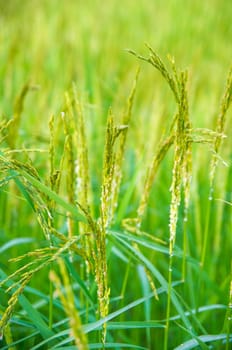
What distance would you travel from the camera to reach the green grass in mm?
1186

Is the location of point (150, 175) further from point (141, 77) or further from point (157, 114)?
point (141, 77)

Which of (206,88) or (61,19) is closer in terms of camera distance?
(206,88)

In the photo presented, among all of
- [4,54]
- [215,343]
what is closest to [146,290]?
[215,343]

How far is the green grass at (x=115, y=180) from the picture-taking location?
3.89 ft

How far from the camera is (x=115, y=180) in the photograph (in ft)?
4.67

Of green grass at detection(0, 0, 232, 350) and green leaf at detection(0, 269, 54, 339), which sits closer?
green grass at detection(0, 0, 232, 350)

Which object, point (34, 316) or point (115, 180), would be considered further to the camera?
point (115, 180)

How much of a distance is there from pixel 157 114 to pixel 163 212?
0.45m

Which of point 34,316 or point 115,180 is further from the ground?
point 115,180

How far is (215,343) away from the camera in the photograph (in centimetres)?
167

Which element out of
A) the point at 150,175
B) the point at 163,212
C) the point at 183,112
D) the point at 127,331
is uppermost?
the point at 183,112

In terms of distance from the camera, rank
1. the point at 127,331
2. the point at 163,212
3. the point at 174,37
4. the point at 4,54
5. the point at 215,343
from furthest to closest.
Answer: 1. the point at 174,37
2. the point at 4,54
3. the point at 163,212
4. the point at 127,331
5. the point at 215,343

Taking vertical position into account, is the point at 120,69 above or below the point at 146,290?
above

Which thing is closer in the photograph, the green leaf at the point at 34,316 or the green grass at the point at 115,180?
the green grass at the point at 115,180
